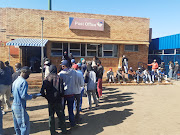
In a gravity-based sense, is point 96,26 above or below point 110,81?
above

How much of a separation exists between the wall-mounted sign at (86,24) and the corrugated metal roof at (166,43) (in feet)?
23.7

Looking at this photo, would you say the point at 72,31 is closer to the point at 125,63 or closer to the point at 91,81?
the point at 125,63

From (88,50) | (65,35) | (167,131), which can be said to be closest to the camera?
(167,131)

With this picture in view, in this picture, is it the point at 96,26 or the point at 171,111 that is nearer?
the point at 171,111

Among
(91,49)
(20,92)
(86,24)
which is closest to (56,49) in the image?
(91,49)

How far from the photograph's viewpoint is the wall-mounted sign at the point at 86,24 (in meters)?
11.7

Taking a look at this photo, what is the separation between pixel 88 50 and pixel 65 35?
7.98 feet

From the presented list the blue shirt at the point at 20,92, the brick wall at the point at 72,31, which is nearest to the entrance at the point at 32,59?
the brick wall at the point at 72,31

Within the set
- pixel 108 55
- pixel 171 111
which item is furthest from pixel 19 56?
pixel 171 111

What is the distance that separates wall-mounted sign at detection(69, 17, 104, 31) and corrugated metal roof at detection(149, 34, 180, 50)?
7213 millimetres

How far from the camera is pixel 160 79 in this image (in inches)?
443

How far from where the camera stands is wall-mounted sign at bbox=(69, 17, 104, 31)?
11.7 meters

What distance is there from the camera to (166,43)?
47.8ft

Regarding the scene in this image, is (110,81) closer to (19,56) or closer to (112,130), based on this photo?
(112,130)
